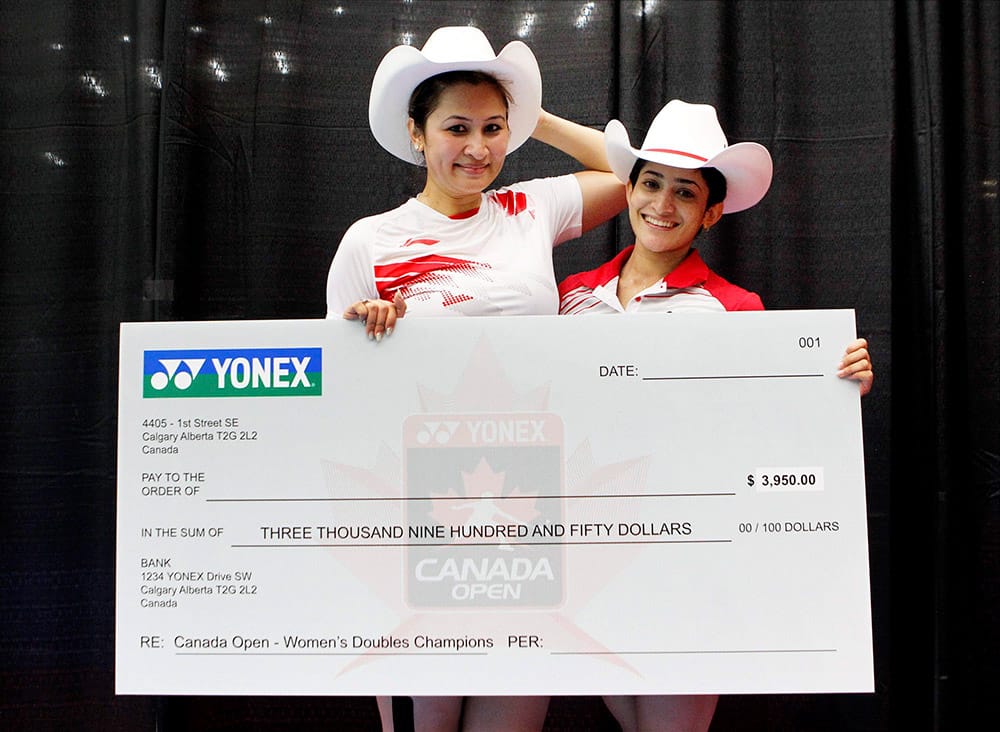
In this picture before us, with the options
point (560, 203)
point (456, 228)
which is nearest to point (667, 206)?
point (560, 203)

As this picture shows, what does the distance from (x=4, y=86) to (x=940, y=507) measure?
91.8 inches

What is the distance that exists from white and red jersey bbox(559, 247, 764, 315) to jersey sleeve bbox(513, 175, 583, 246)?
0.13 meters

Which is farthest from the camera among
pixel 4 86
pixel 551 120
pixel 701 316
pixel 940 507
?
pixel 4 86

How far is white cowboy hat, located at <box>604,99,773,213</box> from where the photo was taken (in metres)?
1.61

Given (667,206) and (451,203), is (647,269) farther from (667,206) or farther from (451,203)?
(451,203)

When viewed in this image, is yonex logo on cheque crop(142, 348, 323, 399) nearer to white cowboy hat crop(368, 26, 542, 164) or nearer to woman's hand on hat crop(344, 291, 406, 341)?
woman's hand on hat crop(344, 291, 406, 341)

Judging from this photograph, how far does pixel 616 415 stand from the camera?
1418 millimetres

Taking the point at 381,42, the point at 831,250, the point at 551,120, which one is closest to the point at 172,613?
the point at 551,120

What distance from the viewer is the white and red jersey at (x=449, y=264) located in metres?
1.56

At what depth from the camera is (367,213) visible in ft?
7.13

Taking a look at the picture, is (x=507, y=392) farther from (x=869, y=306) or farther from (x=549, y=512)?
(x=869, y=306)

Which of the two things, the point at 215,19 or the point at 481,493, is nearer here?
the point at 481,493

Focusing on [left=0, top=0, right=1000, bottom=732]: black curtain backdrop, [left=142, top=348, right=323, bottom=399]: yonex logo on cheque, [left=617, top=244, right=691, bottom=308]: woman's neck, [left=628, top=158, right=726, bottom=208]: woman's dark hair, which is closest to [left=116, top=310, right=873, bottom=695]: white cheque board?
[left=142, top=348, right=323, bottom=399]: yonex logo on cheque

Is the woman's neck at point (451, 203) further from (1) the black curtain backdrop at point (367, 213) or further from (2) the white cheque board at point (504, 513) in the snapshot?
(1) the black curtain backdrop at point (367, 213)
